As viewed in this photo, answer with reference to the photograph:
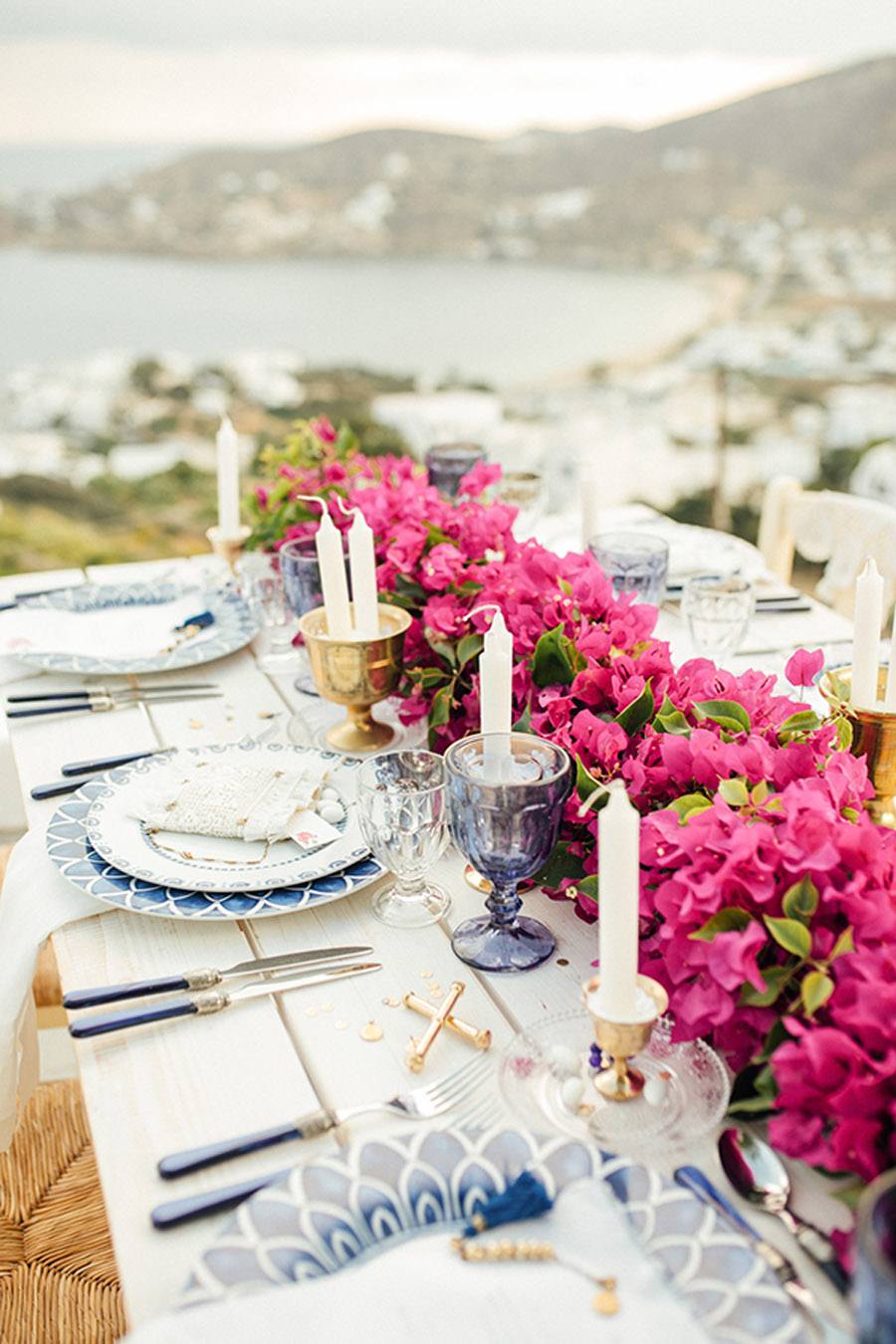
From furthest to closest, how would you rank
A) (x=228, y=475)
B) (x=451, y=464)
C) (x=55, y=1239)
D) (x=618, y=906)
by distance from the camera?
(x=451, y=464), (x=228, y=475), (x=55, y=1239), (x=618, y=906)

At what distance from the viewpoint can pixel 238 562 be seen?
1700 mm

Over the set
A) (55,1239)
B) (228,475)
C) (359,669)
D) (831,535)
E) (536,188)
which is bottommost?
(55,1239)

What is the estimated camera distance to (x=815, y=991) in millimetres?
729

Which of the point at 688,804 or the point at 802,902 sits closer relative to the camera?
the point at 802,902

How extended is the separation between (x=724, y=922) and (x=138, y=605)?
45.8 inches

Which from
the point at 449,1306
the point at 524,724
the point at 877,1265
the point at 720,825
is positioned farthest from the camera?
the point at 524,724

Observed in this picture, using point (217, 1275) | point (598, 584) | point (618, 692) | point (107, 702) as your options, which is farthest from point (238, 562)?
point (217, 1275)

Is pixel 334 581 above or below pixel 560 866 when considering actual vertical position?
above

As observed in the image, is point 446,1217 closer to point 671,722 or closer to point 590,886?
point 590,886

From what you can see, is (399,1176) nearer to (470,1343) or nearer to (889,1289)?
(470,1343)

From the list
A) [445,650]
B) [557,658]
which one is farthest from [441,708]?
[557,658]

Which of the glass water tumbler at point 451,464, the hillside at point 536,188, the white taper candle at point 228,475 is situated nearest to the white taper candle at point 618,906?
the white taper candle at point 228,475

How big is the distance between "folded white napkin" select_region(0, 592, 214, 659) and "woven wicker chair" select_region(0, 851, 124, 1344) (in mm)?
549

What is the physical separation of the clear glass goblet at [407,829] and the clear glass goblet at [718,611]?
1.72 feet
